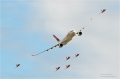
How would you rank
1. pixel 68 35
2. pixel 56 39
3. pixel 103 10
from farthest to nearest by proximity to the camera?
pixel 56 39 < pixel 68 35 < pixel 103 10

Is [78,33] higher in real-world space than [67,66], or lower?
higher

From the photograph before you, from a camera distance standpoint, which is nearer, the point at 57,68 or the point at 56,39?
the point at 57,68

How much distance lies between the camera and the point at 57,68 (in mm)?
142250

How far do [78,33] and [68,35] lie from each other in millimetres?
6548

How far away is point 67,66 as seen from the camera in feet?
465

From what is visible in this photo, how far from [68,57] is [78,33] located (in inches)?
497

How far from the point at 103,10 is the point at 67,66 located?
35.9 metres

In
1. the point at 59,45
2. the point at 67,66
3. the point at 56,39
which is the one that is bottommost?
the point at 67,66

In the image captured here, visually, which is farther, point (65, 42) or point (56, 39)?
point (56, 39)

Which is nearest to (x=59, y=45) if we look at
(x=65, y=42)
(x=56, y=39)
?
(x=65, y=42)

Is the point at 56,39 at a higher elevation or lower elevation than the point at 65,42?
higher

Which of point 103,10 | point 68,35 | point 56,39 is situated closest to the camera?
point 103,10

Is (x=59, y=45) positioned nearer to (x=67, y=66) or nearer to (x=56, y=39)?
(x=67, y=66)

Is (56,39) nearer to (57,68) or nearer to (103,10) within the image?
(57,68)
